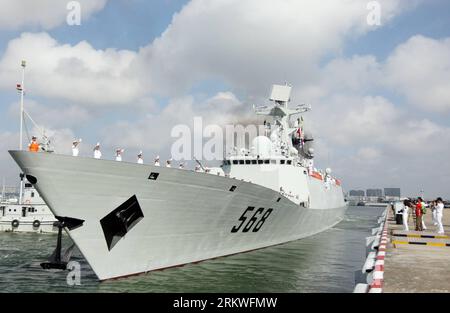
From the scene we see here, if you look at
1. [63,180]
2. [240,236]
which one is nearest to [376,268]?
[63,180]

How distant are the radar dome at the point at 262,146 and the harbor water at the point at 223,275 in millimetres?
6370

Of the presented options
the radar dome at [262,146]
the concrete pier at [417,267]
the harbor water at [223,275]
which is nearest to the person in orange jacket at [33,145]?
the harbor water at [223,275]

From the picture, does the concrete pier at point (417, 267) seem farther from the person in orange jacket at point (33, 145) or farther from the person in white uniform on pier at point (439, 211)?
the person in orange jacket at point (33, 145)

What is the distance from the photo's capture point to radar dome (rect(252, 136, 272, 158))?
24141 mm

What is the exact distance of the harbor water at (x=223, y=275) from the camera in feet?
38.7

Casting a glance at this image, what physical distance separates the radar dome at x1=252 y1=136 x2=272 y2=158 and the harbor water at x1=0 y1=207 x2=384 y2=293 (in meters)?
6.37

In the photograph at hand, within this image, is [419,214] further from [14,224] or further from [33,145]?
[14,224]

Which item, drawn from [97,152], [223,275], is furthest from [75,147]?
[223,275]

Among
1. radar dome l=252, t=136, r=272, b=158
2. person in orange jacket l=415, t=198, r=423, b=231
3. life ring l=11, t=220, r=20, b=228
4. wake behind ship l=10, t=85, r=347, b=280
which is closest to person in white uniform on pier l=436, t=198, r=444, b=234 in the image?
person in orange jacket l=415, t=198, r=423, b=231
